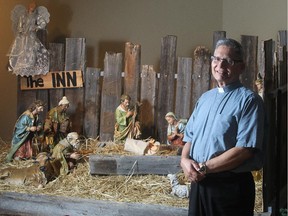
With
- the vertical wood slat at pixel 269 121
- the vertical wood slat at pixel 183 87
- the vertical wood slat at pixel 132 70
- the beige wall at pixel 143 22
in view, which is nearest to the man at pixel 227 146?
the vertical wood slat at pixel 269 121

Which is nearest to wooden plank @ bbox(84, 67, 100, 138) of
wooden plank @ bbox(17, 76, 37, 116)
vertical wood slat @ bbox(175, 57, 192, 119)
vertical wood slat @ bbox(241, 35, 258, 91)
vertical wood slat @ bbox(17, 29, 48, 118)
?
vertical wood slat @ bbox(17, 29, 48, 118)

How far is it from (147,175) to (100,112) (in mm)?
1224

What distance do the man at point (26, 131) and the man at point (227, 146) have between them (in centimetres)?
242

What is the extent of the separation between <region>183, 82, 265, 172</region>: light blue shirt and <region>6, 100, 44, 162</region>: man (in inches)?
96.3

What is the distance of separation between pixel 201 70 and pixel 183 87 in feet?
0.88

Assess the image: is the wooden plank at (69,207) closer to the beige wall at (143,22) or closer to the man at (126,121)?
the man at (126,121)

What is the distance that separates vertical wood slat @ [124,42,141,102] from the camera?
4824 millimetres

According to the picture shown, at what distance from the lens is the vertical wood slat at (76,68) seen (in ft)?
16.2

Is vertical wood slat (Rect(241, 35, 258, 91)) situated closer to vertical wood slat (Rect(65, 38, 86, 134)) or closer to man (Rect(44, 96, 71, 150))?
vertical wood slat (Rect(65, 38, 86, 134))

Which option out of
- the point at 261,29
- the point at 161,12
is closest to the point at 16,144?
the point at 161,12

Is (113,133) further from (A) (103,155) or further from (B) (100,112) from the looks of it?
(A) (103,155)

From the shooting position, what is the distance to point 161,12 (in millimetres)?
6027

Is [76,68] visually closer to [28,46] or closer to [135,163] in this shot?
[28,46]

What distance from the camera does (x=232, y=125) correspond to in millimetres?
2389
